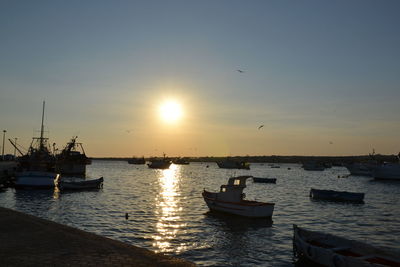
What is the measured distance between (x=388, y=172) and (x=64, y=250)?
108m

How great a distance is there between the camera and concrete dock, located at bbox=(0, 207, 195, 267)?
1404 cm

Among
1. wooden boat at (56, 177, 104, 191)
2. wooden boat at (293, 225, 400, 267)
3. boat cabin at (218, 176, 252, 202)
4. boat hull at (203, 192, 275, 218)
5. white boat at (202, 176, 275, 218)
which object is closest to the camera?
wooden boat at (293, 225, 400, 267)

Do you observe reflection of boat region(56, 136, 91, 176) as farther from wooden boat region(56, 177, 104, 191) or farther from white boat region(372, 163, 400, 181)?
white boat region(372, 163, 400, 181)

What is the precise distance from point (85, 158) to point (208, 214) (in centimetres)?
8587

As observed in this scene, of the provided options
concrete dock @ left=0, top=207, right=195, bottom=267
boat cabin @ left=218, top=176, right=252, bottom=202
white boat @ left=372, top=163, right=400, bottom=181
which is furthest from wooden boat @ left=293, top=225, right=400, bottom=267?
white boat @ left=372, top=163, right=400, bottom=181

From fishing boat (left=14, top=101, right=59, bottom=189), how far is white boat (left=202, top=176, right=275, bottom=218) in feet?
117

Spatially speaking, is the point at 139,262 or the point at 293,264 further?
the point at 293,264

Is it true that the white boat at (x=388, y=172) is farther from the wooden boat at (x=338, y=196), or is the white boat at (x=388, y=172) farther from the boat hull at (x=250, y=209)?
the boat hull at (x=250, y=209)

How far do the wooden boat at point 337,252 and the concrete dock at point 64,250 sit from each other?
744 cm

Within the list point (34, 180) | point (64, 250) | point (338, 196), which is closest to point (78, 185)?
point (34, 180)

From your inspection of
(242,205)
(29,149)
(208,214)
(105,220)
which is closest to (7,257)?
(105,220)

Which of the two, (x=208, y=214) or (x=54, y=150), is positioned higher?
(x=54, y=150)

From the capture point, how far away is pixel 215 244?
2553 centimetres

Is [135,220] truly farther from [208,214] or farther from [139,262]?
[139,262]
